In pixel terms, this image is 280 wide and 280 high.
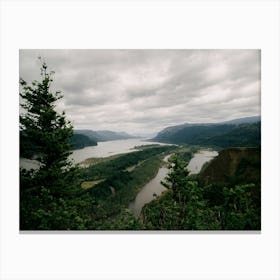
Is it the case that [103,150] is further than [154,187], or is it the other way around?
[103,150]

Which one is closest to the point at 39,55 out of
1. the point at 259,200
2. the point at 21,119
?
the point at 21,119

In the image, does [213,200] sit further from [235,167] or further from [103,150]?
[103,150]
